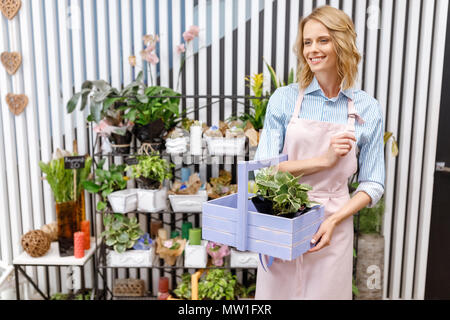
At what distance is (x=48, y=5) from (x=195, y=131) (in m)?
1.32

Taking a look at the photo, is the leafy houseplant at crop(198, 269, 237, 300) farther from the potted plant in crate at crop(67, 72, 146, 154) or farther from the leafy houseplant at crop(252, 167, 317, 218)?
the leafy houseplant at crop(252, 167, 317, 218)

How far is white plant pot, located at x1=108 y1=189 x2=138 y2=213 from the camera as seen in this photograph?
2.43 metres

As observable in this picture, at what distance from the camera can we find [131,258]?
2.54m

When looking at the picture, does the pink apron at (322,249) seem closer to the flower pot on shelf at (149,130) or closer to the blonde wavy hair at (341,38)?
the blonde wavy hair at (341,38)

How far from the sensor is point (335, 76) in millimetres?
1373

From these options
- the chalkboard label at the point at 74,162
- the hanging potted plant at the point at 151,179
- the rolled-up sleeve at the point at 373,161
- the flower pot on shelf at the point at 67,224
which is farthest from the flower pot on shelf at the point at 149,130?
the rolled-up sleeve at the point at 373,161

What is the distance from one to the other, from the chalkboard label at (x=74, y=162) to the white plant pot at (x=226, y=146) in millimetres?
734

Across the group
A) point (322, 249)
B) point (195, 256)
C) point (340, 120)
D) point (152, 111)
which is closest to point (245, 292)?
point (195, 256)

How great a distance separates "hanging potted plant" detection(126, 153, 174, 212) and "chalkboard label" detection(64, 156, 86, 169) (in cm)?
27

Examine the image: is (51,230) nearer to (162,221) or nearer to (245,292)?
(162,221)

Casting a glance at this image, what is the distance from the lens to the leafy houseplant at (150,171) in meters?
2.35

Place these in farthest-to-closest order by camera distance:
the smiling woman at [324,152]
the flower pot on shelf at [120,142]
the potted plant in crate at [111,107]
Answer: the flower pot on shelf at [120,142]
the potted plant in crate at [111,107]
the smiling woman at [324,152]
